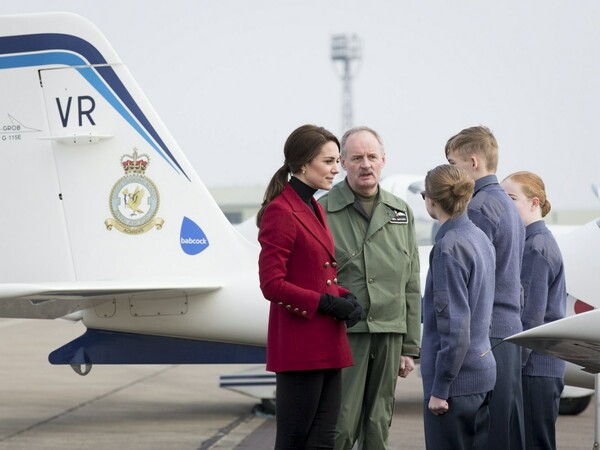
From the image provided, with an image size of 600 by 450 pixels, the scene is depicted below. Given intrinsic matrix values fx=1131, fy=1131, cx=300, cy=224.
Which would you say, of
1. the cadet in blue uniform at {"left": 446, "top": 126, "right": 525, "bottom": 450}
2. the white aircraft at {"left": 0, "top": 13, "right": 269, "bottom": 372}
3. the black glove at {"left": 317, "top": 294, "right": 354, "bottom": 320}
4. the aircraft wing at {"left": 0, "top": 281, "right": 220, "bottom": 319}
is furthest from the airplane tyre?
the black glove at {"left": 317, "top": 294, "right": 354, "bottom": 320}

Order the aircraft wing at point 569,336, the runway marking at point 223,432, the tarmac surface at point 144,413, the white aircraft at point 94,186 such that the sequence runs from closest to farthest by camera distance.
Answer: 1. the aircraft wing at point 569,336
2. the white aircraft at point 94,186
3. the runway marking at point 223,432
4. the tarmac surface at point 144,413

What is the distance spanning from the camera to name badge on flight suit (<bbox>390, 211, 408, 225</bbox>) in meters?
4.74

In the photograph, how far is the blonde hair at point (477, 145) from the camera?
4699mm

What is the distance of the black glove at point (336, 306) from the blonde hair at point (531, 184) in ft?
4.80

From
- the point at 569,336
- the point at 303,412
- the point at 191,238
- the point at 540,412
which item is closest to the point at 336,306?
the point at 303,412

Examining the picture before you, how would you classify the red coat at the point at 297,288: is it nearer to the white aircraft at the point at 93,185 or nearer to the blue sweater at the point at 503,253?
the blue sweater at the point at 503,253

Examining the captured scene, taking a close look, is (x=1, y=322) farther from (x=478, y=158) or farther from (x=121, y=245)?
(x=478, y=158)

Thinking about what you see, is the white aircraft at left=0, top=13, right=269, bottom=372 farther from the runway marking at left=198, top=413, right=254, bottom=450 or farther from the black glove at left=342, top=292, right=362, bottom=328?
the black glove at left=342, top=292, right=362, bottom=328

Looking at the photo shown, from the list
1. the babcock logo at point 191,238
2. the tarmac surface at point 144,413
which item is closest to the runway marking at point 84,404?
the tarmac surface at point 144,413

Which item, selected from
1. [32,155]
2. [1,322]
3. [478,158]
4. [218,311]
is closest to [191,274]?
[218,311]

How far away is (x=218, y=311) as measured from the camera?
267 inches

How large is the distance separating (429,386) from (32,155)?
3.74 meters

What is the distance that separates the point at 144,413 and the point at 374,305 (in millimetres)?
4874

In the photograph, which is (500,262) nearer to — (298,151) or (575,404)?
(298,151)
